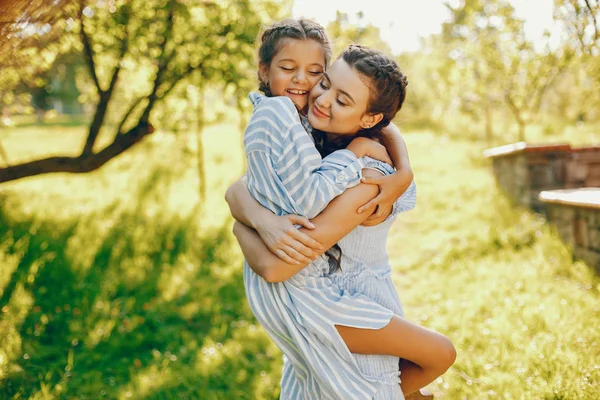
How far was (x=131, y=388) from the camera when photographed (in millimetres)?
3324

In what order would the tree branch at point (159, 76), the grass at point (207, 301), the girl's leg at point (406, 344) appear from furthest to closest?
1. the tree branch at point (159, 76)
2. the grass at point (207, 301)
3. the girl's leg at point (406, 344)

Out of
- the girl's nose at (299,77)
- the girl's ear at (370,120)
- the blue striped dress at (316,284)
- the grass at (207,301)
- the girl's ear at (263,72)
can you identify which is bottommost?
the grass at (207,301)

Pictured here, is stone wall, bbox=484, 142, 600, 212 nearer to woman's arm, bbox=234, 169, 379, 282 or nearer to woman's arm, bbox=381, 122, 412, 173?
woman's arm, bbox=381, 122, 412, 173

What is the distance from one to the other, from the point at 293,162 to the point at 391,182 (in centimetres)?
44

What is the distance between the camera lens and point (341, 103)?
6.56ft

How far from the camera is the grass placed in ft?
10.6

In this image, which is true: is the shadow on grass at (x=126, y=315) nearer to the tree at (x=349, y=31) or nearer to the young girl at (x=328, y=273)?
the young girl at (x=328, y=273)

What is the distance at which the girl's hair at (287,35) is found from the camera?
2227 mm

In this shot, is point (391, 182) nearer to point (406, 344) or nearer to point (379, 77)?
point (379, 77)

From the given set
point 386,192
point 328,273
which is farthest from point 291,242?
point 386,192

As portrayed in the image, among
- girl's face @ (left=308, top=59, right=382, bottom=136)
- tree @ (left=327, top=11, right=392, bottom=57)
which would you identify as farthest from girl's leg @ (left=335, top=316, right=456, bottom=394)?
tree @ (left=327, top=11, right=392, bottom=57)

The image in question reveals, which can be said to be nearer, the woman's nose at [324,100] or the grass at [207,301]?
the woman's nose at [324,100]

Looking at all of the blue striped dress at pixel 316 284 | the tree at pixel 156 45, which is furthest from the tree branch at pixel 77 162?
the blue striped dress at pixel 316 284

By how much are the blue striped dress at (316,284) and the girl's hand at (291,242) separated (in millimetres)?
40
